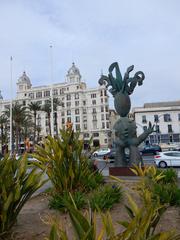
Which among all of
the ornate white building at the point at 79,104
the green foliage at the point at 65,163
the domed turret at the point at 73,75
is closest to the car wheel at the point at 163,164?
the green foliage at the point at 65,163

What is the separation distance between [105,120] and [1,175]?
71.4 metres

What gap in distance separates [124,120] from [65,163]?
17.3 ft

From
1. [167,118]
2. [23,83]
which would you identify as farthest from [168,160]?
[23,83]

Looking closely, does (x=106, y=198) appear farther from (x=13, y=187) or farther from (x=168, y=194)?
(x=13, y=187)

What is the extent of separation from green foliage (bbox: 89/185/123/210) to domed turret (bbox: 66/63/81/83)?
7313 cm

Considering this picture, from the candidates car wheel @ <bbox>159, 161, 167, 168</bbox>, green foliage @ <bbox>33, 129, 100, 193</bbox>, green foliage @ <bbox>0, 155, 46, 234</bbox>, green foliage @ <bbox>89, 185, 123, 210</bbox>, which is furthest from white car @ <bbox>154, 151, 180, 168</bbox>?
green foliage @ <bbox>0, 155, 46, 234</bbox>

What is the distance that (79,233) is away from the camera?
86.3 inches

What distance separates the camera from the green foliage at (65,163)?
249 inches

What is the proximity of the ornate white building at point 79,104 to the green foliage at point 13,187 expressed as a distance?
69.1m

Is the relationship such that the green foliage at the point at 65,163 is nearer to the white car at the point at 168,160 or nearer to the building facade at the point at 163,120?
the white car at the point at 168,160

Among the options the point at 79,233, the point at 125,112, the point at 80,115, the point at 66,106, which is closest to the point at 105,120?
the point at 80,115

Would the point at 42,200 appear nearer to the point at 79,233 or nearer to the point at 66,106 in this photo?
the point at 79,233

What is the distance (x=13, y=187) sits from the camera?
4.00m

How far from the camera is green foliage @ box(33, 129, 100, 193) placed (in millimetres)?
6324
